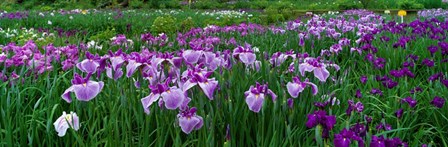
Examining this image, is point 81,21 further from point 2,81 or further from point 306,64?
point 306,64

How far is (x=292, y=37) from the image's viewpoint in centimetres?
557

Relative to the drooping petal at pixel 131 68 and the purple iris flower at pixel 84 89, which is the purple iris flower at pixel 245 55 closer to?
the drooping petal at pixel 131 68

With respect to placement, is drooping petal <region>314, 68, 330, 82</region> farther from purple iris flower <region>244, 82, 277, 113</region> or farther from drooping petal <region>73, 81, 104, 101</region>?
drooping petal <region>73, 81, 104, 101</region>

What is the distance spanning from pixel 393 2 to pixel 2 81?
1877 cm

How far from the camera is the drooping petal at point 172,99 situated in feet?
5.74

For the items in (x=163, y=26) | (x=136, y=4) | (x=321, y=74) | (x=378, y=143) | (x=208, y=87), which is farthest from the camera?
(x=136, y=4)

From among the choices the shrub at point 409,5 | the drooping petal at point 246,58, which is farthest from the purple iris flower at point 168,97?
the shrub at point 409,5

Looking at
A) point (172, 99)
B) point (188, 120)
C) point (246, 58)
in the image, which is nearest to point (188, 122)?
point (188, 120)

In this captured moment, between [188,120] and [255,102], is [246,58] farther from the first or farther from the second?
[188,120]

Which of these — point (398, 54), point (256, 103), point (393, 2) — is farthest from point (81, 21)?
point (393, 2)

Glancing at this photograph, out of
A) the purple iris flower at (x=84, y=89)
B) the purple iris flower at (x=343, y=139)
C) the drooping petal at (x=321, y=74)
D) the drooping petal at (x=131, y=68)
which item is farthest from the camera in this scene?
the drooping petal at (x=321, y=74)

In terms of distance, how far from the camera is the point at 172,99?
Result: 5.75 feet

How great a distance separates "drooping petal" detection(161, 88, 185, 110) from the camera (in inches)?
68.8

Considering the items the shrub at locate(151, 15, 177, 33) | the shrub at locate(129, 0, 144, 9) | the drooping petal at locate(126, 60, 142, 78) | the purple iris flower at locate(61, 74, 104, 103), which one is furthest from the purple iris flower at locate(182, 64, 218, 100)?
the shrub at locate(129, 0, 144, 9)
